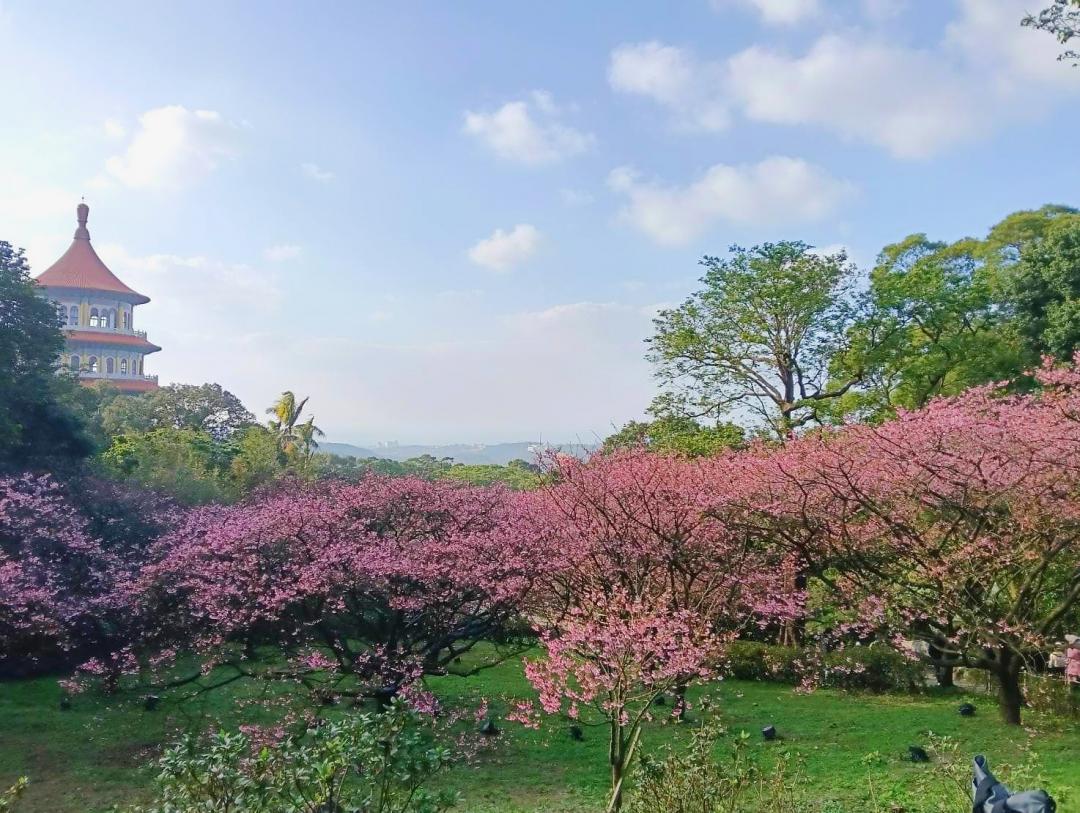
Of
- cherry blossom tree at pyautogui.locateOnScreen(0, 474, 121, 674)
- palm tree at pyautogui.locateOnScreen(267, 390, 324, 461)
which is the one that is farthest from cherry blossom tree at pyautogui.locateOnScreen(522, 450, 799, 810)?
palm tree at pyautogui.locateOnScreen(267, 390, 324, 461)

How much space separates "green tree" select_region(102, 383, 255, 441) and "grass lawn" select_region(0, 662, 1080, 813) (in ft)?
61.7

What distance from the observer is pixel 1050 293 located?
15133 mm

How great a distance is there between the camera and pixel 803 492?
803cm

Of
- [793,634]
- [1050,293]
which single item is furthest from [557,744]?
[1050,293]

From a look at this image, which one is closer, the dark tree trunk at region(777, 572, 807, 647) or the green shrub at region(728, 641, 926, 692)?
the green shrub at region(728, 641, 926, 692)

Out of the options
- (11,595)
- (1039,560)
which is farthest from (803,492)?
(11,595)

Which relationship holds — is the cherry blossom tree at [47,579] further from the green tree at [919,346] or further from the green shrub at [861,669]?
the green tree at [919,346]

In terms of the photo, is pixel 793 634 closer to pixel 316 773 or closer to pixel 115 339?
pixel 316 773

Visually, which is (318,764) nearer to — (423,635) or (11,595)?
(423,635)

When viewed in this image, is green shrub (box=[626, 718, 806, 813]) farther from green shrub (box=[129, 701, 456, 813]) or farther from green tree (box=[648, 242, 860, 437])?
green tree (box=[648, 242, 860, 437])

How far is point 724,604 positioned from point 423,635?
357cm

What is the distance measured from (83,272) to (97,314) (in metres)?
2.18

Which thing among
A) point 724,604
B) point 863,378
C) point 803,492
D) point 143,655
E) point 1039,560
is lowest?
point 143,655

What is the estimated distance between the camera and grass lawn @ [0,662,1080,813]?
6172mm
